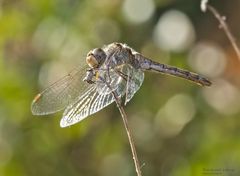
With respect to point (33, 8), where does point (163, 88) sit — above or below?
below

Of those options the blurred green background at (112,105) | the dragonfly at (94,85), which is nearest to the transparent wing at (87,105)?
the dragonfly at (94,85)

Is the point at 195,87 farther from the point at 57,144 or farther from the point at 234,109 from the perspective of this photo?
the point at 57,144

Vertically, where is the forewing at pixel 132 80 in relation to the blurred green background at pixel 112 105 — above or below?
below

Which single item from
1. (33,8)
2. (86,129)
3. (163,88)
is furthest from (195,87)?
(33,8)

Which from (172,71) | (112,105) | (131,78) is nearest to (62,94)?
(131,78)

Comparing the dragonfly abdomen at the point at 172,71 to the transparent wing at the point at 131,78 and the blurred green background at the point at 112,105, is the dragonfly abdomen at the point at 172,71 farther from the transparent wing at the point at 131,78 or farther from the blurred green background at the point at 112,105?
the blurred green background at the point at 112,105

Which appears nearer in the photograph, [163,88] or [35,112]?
[35,112]

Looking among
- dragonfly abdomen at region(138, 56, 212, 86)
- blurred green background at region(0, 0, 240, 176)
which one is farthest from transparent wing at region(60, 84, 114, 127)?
blurred green background at region(0, 0, 240, 176)
